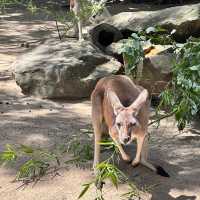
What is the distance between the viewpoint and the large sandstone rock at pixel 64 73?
607 cm

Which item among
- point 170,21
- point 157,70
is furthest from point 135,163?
point 170,21

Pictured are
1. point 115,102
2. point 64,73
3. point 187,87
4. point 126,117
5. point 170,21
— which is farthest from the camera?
point 170,21

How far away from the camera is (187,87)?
434 cm

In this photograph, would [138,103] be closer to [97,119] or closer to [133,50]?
[97,119]

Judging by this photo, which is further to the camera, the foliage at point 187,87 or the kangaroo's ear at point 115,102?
the foliage at point 187,87

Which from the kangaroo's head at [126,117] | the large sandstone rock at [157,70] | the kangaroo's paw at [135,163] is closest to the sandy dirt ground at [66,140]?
the kangaroo's paw at [135,163]

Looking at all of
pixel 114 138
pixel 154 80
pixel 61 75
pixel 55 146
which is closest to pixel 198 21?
pixel 154 80

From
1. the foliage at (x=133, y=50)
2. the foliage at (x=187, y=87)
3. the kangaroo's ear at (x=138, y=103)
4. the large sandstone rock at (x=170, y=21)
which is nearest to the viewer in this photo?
the kangaroo's ear at (x=138, y=103)

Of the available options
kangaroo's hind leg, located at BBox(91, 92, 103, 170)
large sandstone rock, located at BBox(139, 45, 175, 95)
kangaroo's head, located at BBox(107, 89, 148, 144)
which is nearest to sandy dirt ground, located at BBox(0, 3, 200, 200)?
kangaroo's hind leg, located at BBox(91, 92, 103, 170)

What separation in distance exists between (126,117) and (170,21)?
3.47 m

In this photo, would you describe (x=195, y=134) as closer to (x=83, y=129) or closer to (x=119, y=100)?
(x=83, y=129)

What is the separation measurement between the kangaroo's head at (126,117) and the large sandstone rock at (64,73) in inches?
93.7

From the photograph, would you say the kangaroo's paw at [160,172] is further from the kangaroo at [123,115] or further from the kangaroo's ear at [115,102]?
the kangaroo's ear at [115,102]

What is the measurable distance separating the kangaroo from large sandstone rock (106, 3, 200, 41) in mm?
2596
